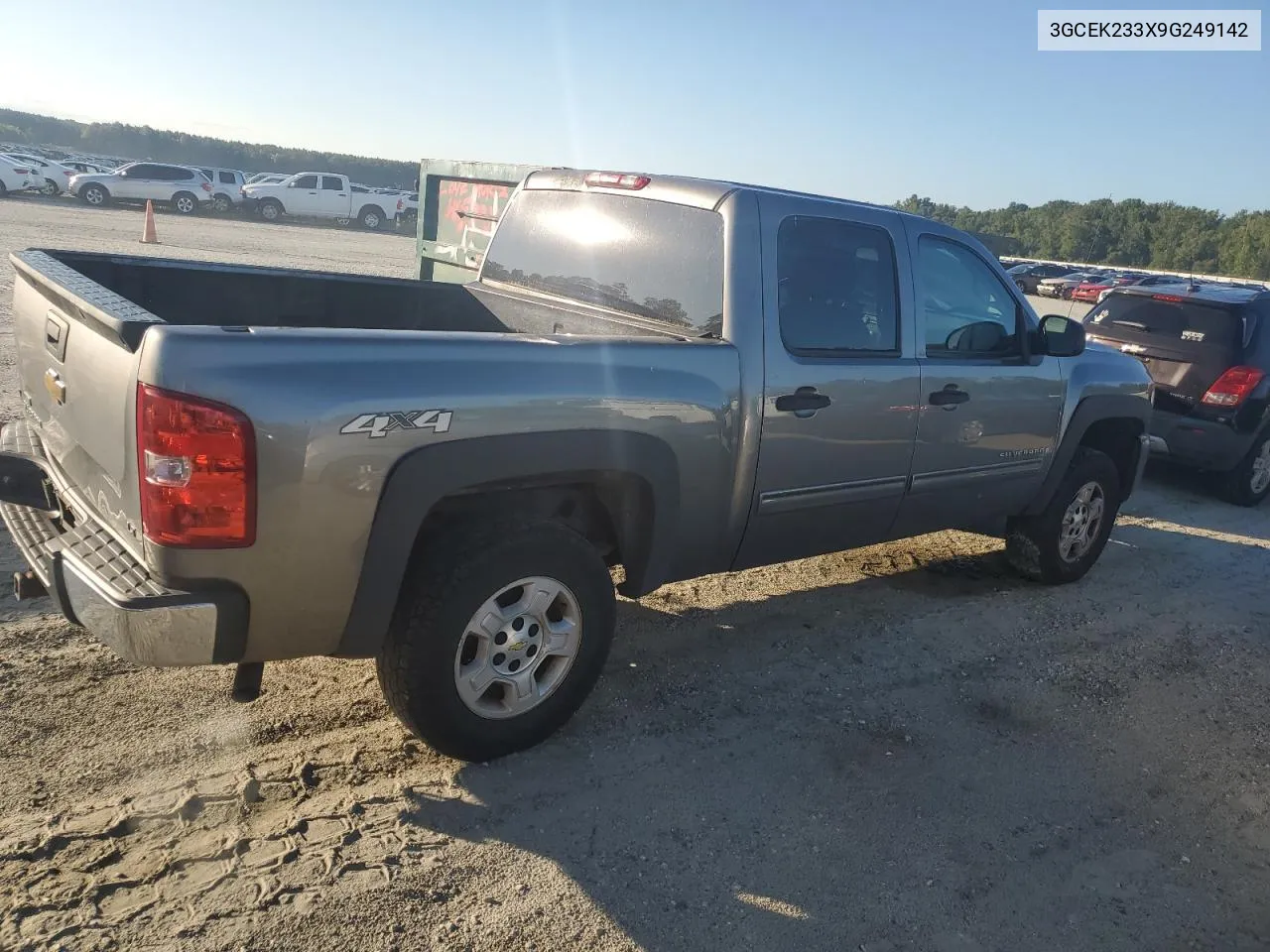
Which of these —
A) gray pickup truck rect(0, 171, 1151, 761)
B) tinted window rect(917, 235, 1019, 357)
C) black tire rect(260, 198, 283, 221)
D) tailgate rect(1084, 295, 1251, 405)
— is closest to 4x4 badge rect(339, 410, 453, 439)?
gray pickup truck rect(0, 171, 1151, 761)

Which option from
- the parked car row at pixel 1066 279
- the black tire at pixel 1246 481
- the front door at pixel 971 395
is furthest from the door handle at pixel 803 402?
the parked car row at pixel 1066 279

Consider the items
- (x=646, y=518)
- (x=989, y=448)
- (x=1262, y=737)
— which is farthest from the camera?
(x=989, y=448)

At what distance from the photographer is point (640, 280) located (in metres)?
3.98

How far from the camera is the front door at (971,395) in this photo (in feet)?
14.4

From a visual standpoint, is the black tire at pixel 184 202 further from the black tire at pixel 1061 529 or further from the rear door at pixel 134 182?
the black tire at pixel 1061 529

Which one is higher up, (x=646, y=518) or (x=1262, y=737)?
(x=646, y=518)

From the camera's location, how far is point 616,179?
13.8 ft

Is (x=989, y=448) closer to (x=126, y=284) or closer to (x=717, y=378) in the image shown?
(x=717, y=378)

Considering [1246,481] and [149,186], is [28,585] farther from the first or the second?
[149,186]

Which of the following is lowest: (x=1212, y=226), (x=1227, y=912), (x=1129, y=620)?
(x=1227, y=912)

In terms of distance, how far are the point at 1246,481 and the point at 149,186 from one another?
33.3 metres

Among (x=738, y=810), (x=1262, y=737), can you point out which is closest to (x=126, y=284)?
(x=738, y=810)

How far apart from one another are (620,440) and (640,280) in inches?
39.9

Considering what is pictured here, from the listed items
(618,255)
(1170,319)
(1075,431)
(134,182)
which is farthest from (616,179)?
(134,182)
